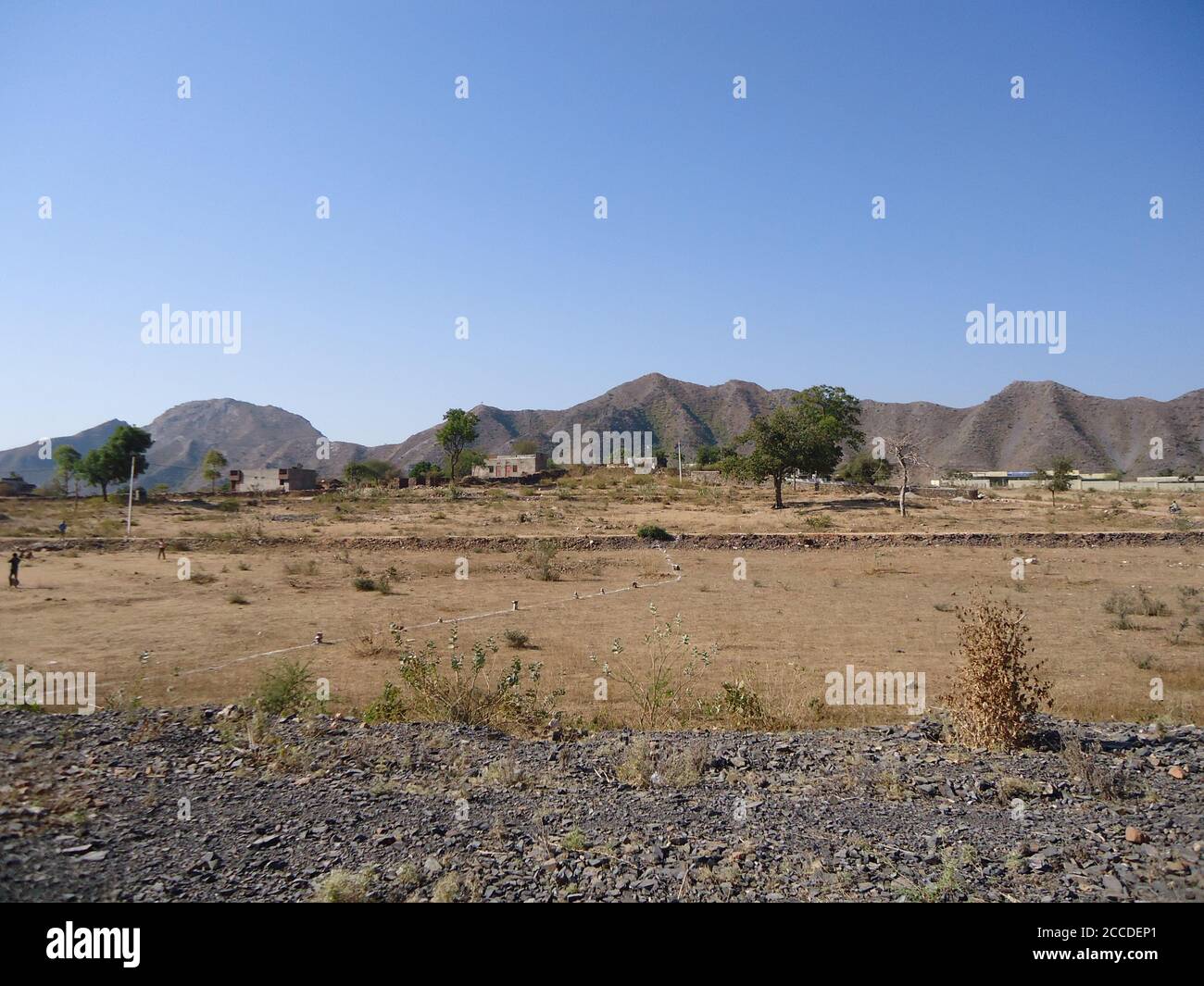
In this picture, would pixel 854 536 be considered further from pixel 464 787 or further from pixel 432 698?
pixel 464 787

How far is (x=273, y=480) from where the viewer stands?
78500mm

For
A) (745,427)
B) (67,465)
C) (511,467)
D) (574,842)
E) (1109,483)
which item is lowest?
(574,842)

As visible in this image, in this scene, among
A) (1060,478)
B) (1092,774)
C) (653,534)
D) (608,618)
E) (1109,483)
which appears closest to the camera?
(1092,774)

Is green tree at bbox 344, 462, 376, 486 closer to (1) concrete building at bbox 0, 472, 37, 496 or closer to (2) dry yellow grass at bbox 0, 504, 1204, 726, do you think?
(1) concrete building at bbox 0, 472, 37, 496

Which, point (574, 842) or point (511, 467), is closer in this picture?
point (574, 842)

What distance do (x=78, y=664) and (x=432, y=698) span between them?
6870 millimetres

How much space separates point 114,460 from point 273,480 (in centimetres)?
2103

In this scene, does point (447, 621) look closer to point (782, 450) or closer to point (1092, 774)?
point (1092, 774)

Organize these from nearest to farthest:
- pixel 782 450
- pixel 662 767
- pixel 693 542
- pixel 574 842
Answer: pixel 574 842
pixel 662 767
pixel 693 542
pixel 782 450

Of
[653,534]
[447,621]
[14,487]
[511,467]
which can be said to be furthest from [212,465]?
[447,621]

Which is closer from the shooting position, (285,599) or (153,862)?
(153,862)

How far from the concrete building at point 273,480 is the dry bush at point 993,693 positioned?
72198 millimetres

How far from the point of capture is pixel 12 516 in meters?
36.7

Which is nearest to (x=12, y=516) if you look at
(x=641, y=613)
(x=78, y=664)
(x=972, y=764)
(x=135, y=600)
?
(x=135, y=600)
